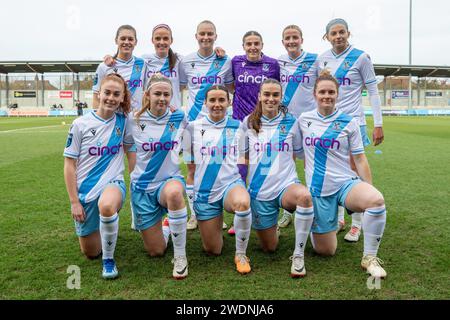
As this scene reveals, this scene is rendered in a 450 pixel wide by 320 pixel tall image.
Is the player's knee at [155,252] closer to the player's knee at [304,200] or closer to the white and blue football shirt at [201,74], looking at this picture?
the player's knee at [304,200]

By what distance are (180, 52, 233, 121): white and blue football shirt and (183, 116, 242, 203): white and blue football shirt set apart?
33.7 inches

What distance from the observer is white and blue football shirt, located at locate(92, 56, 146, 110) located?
4500mm

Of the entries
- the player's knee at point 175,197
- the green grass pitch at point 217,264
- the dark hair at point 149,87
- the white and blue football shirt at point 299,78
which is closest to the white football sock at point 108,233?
the green grass pitch at point 217,264

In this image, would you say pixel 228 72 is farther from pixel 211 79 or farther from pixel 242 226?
pixel 242 226

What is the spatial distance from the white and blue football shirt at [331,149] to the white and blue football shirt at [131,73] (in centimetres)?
211

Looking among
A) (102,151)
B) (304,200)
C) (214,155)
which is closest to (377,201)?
(304,200)

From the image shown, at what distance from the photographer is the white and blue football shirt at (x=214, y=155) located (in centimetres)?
355

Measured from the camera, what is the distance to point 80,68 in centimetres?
4209

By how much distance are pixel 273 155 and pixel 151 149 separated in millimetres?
1080

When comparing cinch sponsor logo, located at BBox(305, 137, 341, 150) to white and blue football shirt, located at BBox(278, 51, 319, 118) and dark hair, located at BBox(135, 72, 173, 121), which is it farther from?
dark hair, located at BBox(135, 72, 173, 121)

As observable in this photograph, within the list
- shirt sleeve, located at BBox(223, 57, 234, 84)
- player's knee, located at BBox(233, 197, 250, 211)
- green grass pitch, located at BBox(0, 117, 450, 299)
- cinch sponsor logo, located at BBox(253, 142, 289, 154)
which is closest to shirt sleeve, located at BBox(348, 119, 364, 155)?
cinch sponsor logo, located at BBox(253, 142, 289, 154)
